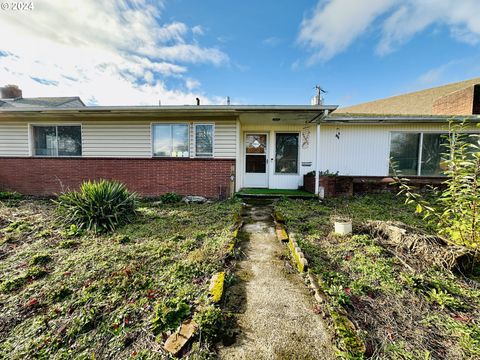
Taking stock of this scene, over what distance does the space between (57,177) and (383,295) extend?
31.5ft

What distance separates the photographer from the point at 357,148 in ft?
25.5

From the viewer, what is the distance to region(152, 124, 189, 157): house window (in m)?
6.95

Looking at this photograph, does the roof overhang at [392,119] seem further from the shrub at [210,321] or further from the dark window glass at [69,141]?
the dark window glass at [69,141]

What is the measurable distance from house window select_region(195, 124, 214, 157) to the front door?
1.76 metres

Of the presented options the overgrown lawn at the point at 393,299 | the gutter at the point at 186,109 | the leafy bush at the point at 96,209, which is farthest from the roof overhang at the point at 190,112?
the overgrown lawn at the point at 393,299

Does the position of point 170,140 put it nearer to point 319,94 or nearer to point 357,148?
point 319,94

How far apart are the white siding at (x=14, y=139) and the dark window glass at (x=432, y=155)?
47.8 ft

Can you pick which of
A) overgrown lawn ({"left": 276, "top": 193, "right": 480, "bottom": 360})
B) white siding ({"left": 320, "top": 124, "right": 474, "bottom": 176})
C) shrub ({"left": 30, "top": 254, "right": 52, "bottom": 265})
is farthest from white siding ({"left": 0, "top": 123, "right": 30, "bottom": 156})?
white siding ({"left": 320, "top": 124, "right": 474, "bottom": 176})

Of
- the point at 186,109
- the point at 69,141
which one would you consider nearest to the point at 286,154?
the point at 186,109

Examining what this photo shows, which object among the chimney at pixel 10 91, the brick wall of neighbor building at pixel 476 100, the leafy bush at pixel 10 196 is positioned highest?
the chimney at pixel 10 91

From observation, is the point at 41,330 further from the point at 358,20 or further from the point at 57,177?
the point at 358,20

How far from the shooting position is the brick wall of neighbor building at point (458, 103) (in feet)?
29.8

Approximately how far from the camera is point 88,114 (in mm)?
6762

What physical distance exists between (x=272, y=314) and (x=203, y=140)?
5.83 m
